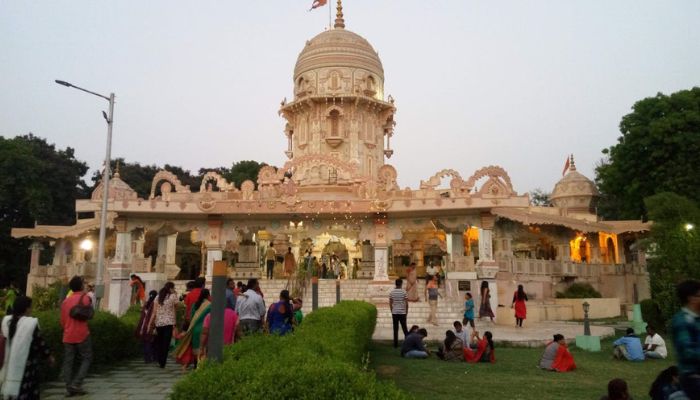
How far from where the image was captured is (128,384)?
29.2ft

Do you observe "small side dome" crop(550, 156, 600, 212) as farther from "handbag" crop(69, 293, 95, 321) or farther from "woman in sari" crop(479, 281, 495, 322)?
"handbag" crop(69, 293, 95, 321)

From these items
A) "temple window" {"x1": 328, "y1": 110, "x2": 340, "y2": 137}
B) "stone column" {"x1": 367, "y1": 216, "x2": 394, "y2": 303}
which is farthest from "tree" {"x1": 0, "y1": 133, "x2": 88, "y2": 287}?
"stone column" {"x1": 367, "y1": 216, "x2": 394, "y2": 303}

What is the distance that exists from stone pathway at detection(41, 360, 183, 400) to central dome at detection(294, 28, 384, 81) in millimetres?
28968

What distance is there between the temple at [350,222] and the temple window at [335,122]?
7 cm

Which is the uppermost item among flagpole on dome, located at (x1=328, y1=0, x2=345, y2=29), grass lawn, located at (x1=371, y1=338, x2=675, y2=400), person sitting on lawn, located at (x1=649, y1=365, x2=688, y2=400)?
flagpole on dome, located at (x1=328, y1=0, x2=345, y2=29)

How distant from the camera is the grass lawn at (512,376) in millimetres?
8672

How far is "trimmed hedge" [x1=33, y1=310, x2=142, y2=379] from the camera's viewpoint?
29.2ft

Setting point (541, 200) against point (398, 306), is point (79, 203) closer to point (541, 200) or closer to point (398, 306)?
point (398, 306)

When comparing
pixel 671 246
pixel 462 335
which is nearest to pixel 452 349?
pixel 462 335

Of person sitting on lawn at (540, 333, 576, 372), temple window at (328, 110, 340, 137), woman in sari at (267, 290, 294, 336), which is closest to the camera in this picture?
person sitting on lawn at (540, 333, 576, 372)

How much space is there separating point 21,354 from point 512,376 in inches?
324

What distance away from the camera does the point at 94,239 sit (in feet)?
104

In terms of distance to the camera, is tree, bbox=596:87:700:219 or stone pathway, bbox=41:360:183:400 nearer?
stone pathway, bbox=41:360:183:400

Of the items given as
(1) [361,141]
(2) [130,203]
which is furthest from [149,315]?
(1) [361,141]
